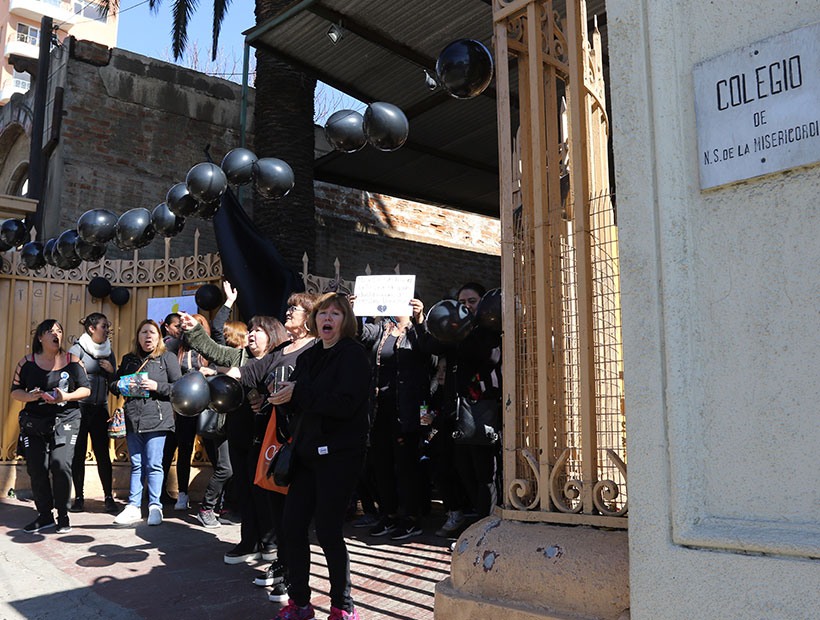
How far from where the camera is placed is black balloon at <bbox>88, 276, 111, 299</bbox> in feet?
30.2

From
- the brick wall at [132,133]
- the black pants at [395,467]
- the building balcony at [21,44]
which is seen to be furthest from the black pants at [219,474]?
the building balcony at [21,44]

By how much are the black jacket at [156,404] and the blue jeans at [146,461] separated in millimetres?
96

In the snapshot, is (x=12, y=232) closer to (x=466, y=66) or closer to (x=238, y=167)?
(x=238, y=167)

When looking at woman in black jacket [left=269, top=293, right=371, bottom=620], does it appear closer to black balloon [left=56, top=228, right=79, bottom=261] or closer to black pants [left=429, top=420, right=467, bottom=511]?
black pants [left=429, top=420, right=467, bottom=511]

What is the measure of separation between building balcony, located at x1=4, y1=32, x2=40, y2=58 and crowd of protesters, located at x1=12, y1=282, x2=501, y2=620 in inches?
1752

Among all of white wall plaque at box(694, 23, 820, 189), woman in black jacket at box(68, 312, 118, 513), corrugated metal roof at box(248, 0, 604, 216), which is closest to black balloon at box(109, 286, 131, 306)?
woman in black jacket at box(68, 312, 118, 513)

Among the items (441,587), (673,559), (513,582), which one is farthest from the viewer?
(441,587)

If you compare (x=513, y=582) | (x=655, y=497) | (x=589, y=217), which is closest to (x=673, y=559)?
(x=655, y=497)

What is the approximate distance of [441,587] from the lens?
10.8ft

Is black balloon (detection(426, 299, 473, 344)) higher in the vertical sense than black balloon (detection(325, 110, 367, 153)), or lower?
lower

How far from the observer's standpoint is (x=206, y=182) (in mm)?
6605

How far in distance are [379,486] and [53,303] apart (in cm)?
529

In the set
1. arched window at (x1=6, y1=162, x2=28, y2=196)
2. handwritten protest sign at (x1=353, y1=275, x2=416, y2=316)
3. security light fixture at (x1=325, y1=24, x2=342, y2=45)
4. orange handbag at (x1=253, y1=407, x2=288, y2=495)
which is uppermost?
arched window at (x1=6, y1=162, x2=28, y2=196)

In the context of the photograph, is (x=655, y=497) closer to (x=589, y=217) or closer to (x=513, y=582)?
(x=513, y=582)
